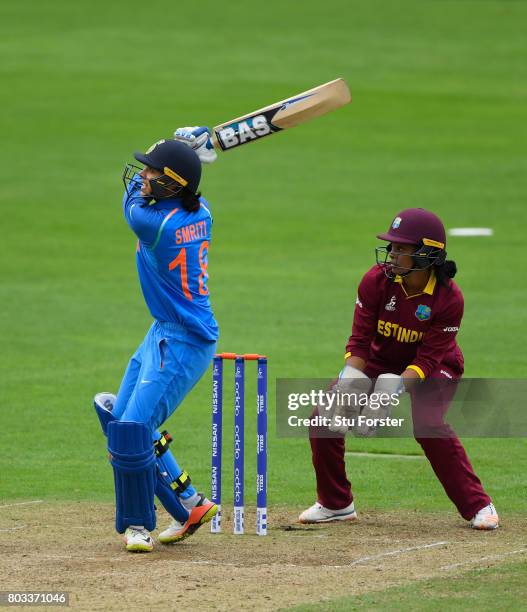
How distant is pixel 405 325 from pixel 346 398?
0.52m

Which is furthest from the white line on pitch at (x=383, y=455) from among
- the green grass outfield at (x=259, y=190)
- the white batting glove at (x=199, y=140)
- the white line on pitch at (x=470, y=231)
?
the white line on pitch at (x=470, y=231)

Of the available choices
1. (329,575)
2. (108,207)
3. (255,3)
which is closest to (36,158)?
(108,207)

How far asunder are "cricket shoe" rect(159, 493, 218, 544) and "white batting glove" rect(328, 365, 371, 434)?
791 millimetres

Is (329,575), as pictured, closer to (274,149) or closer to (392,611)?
(392,611)

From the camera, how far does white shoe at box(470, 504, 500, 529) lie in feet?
23.7

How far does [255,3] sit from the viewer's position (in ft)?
117

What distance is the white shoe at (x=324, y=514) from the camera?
7.59 meters

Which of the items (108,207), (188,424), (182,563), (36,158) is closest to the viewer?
(182,563)

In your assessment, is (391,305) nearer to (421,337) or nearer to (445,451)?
(421,337)

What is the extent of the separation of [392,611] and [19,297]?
10.2 meters

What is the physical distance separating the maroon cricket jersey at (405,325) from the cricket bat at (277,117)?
3.33 ft

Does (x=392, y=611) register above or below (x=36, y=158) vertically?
below

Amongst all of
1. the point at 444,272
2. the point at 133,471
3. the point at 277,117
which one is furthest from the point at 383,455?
the point at 133,471

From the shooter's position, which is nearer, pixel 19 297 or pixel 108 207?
pixel 19 297
